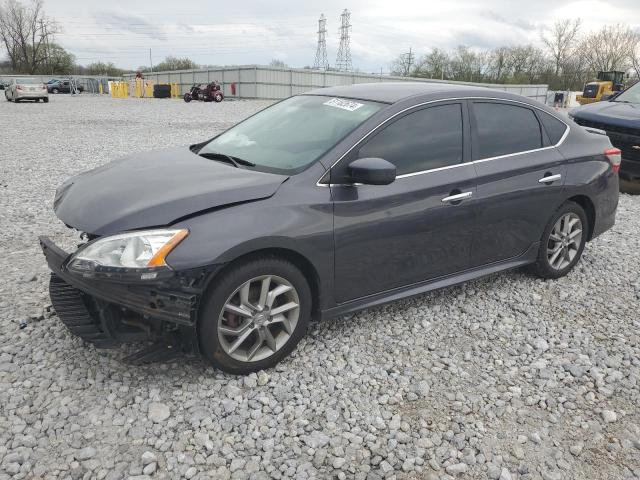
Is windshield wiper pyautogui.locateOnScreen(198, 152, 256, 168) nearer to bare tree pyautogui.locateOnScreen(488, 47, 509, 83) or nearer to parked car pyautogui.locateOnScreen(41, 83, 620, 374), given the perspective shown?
parked car pyautogui.locateOnScreen(41, 83, 620, 374)

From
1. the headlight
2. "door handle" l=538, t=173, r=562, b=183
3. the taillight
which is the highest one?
the taillight

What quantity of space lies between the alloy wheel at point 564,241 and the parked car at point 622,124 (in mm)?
4336

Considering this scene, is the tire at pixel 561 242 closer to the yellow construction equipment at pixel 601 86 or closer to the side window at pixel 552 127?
the side window at pixel 552 127

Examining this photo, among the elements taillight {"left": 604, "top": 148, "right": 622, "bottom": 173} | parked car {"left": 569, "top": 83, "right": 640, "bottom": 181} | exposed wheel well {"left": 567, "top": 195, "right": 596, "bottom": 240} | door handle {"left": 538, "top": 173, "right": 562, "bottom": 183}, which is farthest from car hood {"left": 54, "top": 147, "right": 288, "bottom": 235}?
→ parked car {"left": 569, "top": 83, "right": 640, "bottom": 181}

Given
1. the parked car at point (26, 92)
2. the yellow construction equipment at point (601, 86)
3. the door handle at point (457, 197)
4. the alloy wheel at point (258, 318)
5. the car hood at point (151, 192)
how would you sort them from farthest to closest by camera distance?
the parked car at point (26, 92), the yellow construction equipment at point (601, 86), the door handle at point (457, 197), the alloy wheel at point (258, 318), the car hood at point (151, 192)

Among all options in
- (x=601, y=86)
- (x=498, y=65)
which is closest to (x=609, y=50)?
(x=498, y=65)

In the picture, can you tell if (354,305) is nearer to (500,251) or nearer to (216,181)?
(216,181)

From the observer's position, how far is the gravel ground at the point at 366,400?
8.21ft

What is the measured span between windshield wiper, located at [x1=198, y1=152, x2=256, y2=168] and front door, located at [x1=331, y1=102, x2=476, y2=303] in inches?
25.2

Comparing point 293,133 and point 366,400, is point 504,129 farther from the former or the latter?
point 366,400

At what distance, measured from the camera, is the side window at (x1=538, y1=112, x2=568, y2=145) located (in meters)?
4.46

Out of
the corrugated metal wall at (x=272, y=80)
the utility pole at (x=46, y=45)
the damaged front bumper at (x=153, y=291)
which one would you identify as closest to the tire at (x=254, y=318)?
the damaged front bumper at (x=153, y=291)

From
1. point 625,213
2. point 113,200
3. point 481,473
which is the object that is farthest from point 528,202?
point 625,213

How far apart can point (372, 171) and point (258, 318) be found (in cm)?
109
